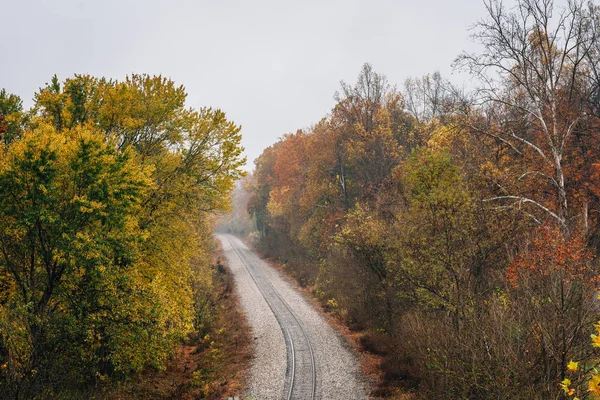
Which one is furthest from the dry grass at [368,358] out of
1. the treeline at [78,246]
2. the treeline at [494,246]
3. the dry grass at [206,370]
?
the treeline at [78,246]

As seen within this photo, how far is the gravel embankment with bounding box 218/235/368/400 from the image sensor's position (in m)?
Result: 14.3

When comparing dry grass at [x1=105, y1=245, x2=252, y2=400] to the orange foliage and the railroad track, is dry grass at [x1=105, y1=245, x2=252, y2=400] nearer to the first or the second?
the railroad track

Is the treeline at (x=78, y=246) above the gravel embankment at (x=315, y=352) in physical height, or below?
above

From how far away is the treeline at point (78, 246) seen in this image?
1021cm

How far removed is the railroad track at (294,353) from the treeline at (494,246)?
10.3 feet

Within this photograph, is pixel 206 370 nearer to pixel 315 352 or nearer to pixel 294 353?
pixel 294 353

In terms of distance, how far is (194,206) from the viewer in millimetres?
17375

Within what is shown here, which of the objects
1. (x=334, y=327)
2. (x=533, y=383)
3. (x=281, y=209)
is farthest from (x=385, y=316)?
(x=281, y=209)

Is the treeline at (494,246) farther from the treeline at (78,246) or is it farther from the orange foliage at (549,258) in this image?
the treeline at (78,246)

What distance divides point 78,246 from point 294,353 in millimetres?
11290

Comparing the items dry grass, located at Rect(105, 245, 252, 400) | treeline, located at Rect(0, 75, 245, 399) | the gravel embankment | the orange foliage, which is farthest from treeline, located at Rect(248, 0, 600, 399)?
treeline, located at Rect(0, 75, 245, 399)

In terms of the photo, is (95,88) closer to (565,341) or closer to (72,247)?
(72,247)

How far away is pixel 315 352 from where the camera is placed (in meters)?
17.7

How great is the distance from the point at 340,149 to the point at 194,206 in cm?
1839
